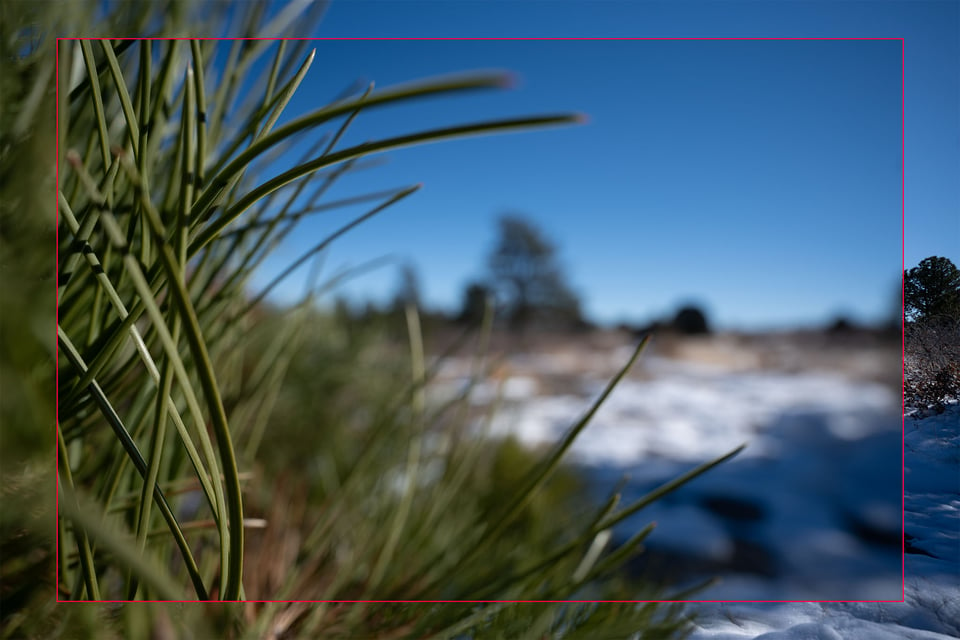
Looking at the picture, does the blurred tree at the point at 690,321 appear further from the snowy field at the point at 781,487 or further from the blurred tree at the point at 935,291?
the blurred tree at the point at 935,291

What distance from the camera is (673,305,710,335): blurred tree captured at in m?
1.48

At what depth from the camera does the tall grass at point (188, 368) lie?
8cm

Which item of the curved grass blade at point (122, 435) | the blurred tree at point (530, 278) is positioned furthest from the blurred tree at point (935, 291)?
the blurred tree at point (530, 278)

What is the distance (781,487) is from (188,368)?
0.87 m

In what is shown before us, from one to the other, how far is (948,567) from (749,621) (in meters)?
0.08

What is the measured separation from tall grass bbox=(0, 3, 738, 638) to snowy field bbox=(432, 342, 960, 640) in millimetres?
64

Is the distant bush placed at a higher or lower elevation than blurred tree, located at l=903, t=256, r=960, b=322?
lower

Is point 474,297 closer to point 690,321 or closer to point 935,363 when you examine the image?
point 935,363

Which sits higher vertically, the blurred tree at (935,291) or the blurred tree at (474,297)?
the blurred tree at (474,297)

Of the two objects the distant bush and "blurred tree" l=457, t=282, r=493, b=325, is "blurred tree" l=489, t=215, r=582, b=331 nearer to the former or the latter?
"blurred tree" l=457, t=282, r=493, b=325

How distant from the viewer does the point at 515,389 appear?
3.99 ft

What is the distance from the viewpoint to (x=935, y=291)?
0.19m

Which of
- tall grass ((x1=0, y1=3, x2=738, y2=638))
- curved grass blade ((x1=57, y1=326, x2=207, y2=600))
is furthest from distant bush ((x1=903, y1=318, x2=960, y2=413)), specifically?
curved grass blade ((x1=57, y1=326, x2=207, y2=600))

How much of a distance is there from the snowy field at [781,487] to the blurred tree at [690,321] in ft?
0.47
